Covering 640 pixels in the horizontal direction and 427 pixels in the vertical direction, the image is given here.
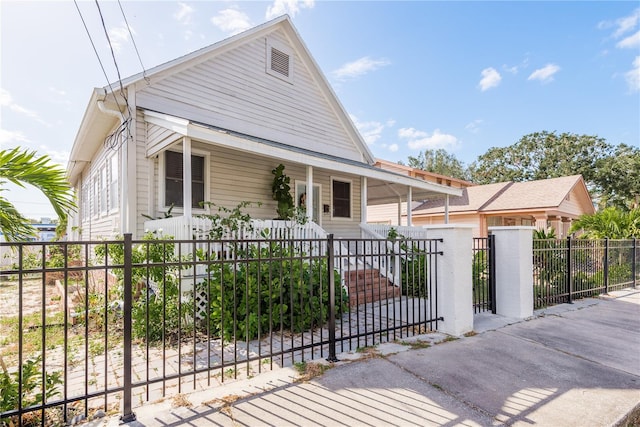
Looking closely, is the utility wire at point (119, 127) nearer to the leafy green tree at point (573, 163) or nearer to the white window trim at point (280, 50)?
the white window trim at point (280, 50)

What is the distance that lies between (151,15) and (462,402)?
8178 mm

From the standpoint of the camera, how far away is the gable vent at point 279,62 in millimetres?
9812

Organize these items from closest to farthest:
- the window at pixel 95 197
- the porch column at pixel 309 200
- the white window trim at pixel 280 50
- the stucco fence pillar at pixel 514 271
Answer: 1. the stucco fence pillar at pixel 514 271
2. the porch column at pixel 309 200
3. the white window trim at pixel 280 50
4. the window at pixel 95 197

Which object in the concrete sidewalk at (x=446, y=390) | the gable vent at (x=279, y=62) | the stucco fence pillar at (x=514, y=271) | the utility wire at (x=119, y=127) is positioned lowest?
the concrete sidewalk at (x=446, y=390)

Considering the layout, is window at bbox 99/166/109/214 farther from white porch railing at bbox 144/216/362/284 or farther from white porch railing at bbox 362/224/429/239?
white porch railing at bbox 362/224/429/239

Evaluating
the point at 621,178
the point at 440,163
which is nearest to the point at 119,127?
the point at 621,178

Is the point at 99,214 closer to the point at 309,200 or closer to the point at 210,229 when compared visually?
the point at 210,229

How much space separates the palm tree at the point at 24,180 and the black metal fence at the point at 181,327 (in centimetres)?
24

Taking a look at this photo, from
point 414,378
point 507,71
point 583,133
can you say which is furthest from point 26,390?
point 583,133

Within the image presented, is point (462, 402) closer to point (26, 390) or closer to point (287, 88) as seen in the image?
point (26, 390)

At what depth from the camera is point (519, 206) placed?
1625cm

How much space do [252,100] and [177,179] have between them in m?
3.16

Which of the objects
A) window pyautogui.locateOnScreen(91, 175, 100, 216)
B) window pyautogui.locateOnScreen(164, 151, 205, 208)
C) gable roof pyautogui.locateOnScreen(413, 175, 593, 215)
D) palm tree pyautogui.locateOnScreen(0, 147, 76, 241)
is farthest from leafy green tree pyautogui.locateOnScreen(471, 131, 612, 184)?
palm tree pyautogui.locateOnScreen(0, 147, 76, 241)

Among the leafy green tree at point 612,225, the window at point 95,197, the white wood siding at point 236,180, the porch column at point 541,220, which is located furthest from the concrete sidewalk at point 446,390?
the porch column at point 541,220
